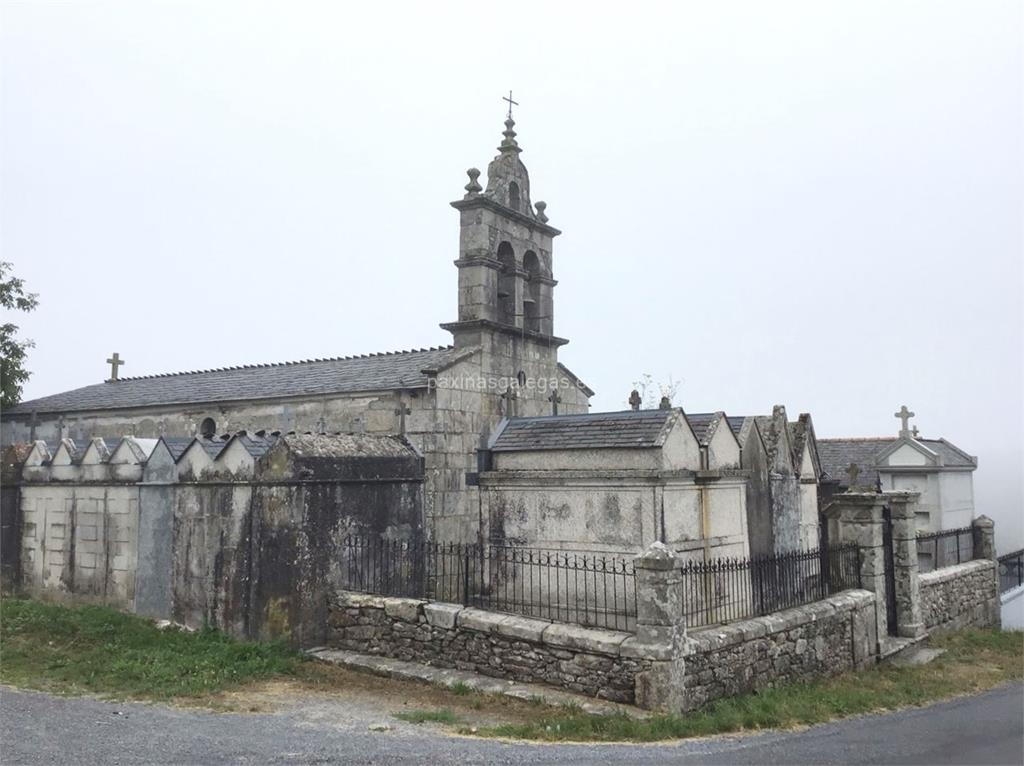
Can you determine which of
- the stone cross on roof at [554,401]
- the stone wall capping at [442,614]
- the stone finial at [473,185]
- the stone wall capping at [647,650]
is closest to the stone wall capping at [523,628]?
the stone wall capping at [442,614]

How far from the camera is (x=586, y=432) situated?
1297cm

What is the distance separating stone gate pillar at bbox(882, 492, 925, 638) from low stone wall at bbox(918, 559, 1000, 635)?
0.52 metres

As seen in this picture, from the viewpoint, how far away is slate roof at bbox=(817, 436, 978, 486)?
2125 centimetres

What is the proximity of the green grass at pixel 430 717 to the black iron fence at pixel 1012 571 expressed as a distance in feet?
55.4

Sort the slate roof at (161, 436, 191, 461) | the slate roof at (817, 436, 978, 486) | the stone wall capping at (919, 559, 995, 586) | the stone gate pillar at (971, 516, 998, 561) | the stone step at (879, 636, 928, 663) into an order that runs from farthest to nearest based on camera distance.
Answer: the slate roof at (817, 436, 978, 486) < the stone gate pillar at (971, 516, 998, 561) < the stone wall capping at (919, 559, 995, 586) < the slate roof at (161, 436, 191, 461) < the stone step at (879, 636, 928, 663)

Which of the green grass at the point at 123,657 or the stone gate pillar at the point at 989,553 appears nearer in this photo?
the green grass at the point at 123,657

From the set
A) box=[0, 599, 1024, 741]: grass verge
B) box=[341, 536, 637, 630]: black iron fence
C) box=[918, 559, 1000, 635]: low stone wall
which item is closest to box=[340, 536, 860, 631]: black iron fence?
box=[341, 536, 637, 630]: black iron fence

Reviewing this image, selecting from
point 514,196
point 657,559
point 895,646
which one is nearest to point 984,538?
point 895,646

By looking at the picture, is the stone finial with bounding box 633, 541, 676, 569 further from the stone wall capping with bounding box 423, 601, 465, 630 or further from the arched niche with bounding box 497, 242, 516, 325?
the arched niche with bounding box 497, 242, 516, 325

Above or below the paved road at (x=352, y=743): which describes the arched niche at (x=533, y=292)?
above

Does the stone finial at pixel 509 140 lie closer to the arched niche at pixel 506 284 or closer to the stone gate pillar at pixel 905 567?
the arched niche at pixel 506 284

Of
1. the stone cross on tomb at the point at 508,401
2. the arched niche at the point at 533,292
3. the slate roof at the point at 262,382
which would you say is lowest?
the stone cross on tomb at the point at 508,401

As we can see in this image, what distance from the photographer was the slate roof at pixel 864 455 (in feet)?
69.7

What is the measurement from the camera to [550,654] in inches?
381
